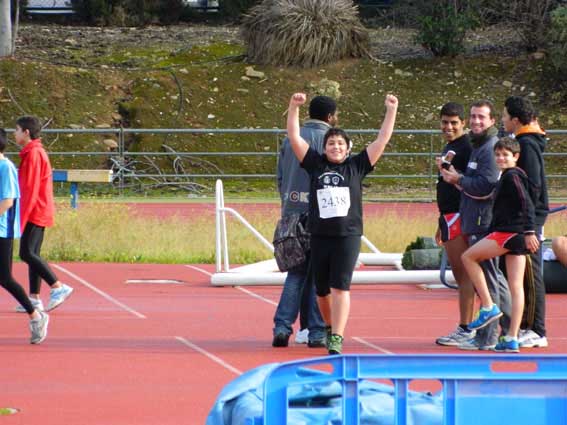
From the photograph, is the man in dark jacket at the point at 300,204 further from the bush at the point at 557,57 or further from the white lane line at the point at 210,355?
the bush at the point at 557,57

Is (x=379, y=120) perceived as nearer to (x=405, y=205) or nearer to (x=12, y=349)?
(x=405, y=205)

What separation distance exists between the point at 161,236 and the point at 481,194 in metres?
9.71

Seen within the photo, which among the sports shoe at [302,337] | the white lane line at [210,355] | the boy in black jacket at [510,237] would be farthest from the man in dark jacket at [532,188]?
the white lane line at [210,355]

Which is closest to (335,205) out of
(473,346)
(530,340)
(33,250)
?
(473,346)

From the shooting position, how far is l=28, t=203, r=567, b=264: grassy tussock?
59.0ft

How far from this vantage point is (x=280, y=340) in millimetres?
10320

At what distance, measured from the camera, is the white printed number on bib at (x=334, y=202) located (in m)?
9.34

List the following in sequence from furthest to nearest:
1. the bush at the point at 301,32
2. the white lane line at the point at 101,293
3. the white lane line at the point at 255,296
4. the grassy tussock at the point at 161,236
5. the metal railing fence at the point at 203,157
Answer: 1. the bush at the point at 301,32
2. the metal railing fence at the point at 203,157
3. the grassy tussock at the point at 161,236
4. the white lane line at the point at 255,296
5. the white lane line at the point at 101,293

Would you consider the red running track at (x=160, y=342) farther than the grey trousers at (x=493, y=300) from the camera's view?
No

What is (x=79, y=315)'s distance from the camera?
12.4 meters

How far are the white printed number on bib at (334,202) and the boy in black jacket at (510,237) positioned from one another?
1.12 meters

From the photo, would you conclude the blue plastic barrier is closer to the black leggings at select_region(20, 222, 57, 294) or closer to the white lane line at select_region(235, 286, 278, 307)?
the black leggings at select_region(20, 222, 57, 294)

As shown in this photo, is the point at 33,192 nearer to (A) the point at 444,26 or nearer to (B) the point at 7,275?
(B) the point at 7,275

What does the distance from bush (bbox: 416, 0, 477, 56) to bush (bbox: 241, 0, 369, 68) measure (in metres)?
1.76
